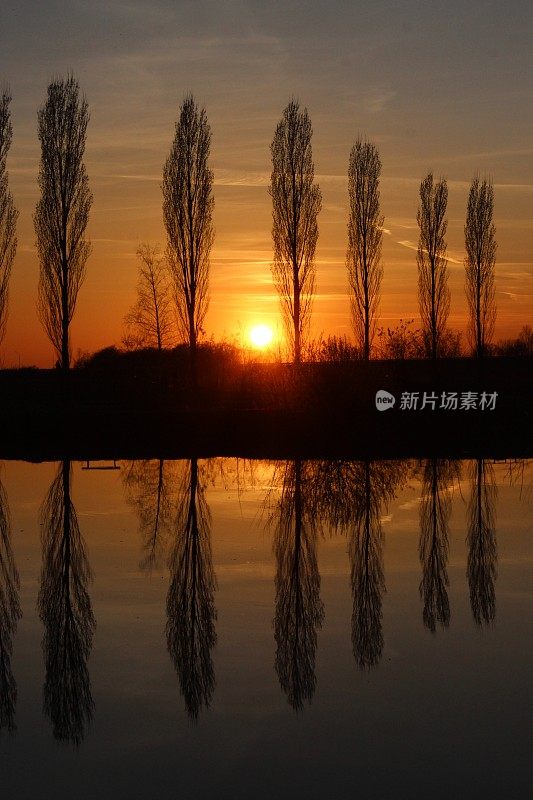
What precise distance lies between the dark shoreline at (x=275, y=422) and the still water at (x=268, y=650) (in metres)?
8.17

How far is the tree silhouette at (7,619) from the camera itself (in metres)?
6.04

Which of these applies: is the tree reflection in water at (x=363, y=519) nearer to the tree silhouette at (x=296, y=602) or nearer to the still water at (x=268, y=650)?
the still water at (x=268, y=650)

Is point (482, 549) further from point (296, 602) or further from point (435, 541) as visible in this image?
point (296, 602)

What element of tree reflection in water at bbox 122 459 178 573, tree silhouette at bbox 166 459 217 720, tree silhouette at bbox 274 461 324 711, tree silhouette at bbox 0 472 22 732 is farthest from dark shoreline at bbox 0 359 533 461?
tree silhouette at bbox 0 472 22 732

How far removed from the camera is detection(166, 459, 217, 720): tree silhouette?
21.1ft

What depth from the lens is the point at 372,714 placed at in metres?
5.73

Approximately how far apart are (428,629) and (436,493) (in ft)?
24.2

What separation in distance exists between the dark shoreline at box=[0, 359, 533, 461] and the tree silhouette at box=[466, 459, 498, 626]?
17.4 feet

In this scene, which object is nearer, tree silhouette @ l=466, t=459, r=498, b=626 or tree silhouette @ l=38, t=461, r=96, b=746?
tree silhouette @ l=38, t=461, r=96, b=746

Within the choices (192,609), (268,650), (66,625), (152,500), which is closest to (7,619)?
(66,625)

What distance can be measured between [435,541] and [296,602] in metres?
3.09

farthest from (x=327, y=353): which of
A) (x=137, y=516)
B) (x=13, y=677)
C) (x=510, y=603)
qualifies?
(x=13, y=677)

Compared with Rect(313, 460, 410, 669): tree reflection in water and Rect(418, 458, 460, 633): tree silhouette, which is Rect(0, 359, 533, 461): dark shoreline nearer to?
Rect(313, 460, 410, 669): tree reflection in water

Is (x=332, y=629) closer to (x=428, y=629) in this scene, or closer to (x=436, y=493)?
(x=428, y=629)
